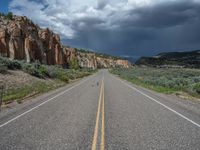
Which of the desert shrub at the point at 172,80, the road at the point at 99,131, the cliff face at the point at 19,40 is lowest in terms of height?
the desert shrub at the point at 172,80

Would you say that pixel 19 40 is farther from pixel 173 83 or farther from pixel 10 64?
pixel 173 83

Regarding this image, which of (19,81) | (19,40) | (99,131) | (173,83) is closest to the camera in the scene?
(99,131)

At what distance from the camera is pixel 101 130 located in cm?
712

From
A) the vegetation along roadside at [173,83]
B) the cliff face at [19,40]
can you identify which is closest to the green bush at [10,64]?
the cliff face at [19,40]

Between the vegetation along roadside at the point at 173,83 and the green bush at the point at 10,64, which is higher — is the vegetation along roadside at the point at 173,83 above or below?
below

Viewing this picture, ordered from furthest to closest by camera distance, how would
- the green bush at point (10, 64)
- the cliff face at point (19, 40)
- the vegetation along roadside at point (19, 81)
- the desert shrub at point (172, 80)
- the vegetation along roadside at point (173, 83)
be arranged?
1. the cliff face at point (19, 40)
2. the green bush at point (10, 64)
3. the desert shrub at point (172, 80)
4. the vegetation along roadside at point (173, 83)
5. the vegetation along roadside at point (19, 81)

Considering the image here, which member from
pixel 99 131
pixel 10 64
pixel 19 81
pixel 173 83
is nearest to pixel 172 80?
Result: pixel 173 83

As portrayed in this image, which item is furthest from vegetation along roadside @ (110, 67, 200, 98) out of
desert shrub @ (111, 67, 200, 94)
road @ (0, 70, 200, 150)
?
road @ (0, 70, 200, 150)

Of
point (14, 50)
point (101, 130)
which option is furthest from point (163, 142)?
point (14, 50)

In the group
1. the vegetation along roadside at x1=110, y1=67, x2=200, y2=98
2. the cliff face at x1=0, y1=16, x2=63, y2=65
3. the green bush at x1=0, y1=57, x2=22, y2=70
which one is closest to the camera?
the vegetation along roadside at x1=110, y1=67, x2=200, y2=98

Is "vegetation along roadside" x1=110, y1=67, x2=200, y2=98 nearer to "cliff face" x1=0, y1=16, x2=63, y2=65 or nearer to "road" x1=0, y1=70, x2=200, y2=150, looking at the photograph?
"road" x1=0, y1=70, x2=200, y2=150

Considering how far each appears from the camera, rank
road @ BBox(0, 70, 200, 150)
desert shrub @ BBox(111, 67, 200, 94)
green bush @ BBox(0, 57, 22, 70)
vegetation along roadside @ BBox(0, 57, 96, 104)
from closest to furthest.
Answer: road @ BBox(0, 70, 200, 150), vegetation along roadside @ BBox(0, 57, 96, 104), desert shrub @ BBox(111, 67, 200, 94), green bush @ BBox(0, 57, 22, 70)

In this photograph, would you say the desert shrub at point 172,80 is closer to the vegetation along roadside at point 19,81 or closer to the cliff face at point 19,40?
the vegetation along roadside at point 19,81

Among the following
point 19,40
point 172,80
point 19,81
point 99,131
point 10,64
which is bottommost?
point 172,80
